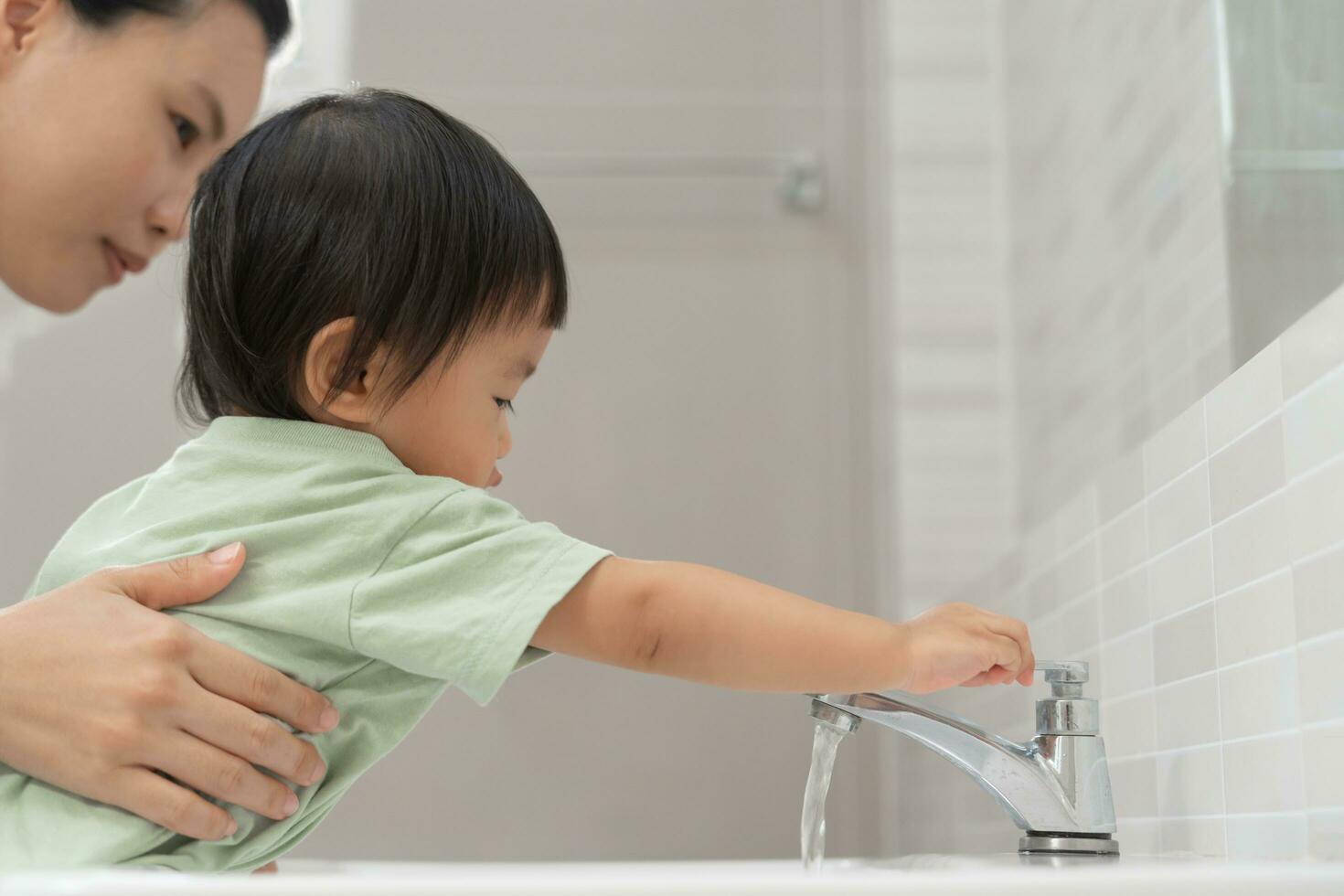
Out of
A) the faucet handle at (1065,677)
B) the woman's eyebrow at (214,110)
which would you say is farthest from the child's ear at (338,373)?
the woman's eyebrow at (214,110)

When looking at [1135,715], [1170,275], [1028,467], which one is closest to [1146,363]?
[1170,275]

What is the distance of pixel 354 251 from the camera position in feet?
2.46

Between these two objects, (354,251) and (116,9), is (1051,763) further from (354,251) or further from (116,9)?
(116,9)

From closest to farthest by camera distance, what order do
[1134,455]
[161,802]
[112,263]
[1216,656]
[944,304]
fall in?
1. [161,802]
2. [1216,656]
3. [1134,455]
4. [112,263]
5. [944,304]

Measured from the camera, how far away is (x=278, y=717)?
2.27 ft

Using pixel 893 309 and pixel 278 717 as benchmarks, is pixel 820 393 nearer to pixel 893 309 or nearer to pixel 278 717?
pixel 893 309

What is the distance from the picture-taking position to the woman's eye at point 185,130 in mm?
1227

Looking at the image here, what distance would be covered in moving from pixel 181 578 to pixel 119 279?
0.80 meters

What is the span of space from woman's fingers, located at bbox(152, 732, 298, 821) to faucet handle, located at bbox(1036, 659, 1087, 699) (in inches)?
17.5

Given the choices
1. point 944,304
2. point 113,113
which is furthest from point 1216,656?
point 113,113

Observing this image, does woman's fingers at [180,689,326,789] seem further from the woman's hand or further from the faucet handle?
the faucet handle

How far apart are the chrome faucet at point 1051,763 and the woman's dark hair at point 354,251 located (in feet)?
1.12

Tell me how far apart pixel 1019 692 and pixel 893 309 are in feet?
2.05

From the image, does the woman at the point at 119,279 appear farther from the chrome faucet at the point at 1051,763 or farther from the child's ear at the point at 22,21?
the chrome faucet at the point at 1051,763
